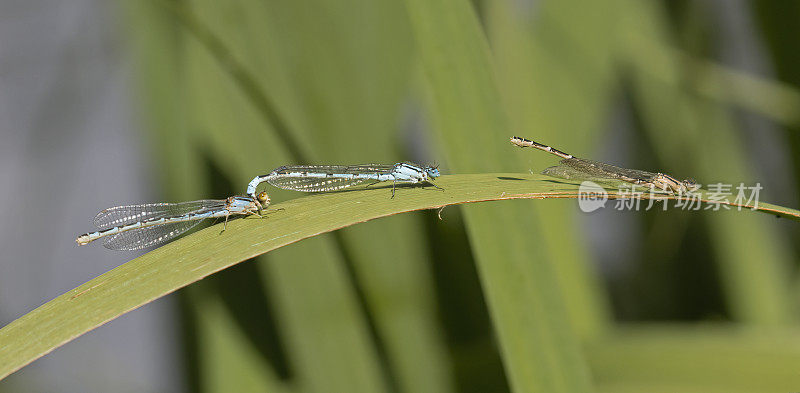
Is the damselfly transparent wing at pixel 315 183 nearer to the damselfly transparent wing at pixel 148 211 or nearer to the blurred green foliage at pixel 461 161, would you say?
the blurred green foliage at pixel 461 161

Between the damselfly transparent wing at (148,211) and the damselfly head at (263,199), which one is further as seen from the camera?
the damselfly transparent wing at (148,211)

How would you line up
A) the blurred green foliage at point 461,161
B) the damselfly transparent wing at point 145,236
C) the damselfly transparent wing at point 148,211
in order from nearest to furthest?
the blurred green foliage at point 461,161 → the damselfly transparent wing at point 148,211 → the damselfly transparent wing at point 145,236

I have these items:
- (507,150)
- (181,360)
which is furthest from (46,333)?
(181,360)

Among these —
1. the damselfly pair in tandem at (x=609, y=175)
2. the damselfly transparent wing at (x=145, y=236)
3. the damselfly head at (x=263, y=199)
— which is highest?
the damselfly transparent wing at (x=145, y=236)

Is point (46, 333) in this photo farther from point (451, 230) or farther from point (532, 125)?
point (532, 125)

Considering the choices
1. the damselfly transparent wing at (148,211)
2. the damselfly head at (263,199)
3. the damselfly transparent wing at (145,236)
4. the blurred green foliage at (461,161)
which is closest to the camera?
the blurred green foliage at (461,161)

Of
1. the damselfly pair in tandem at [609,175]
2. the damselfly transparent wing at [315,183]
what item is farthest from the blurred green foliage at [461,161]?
the damselfly pair in tandem at [609,175]
